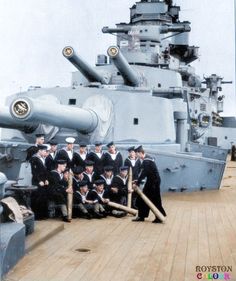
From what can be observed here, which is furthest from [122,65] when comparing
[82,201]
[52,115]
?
[82,201]

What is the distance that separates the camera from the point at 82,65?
8812mm

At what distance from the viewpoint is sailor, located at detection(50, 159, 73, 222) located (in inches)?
235

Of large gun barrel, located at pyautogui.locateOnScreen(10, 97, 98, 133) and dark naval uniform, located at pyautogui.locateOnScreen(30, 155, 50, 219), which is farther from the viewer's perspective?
dark naval uniform, located at pyautogui.locateOnScreen(30, 155, 50, 219)

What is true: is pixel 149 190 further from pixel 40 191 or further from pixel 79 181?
pixel 40 191

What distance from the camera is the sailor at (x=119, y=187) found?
6.40 metres

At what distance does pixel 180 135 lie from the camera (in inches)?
450

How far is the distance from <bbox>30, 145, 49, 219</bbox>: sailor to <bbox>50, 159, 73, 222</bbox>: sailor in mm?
73

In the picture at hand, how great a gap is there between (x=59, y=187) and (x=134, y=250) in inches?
73.1

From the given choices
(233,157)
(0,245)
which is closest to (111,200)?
(0,245)

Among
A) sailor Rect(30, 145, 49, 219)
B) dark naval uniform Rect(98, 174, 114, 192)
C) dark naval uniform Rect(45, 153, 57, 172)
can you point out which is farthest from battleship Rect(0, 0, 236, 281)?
dark naval uniform Rect(98, 174, 114, 192)

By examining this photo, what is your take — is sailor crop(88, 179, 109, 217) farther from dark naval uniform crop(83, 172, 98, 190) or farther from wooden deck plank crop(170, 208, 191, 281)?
wooden deck plank crop(170, 208, 191, 281)

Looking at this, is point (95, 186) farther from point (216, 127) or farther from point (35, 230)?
point (216, 127)

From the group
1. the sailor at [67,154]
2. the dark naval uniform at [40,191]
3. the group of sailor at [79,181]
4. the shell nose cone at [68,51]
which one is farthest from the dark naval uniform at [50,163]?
the shell nose cone at [68,51]

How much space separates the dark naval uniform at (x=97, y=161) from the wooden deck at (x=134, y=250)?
0.90 meters
